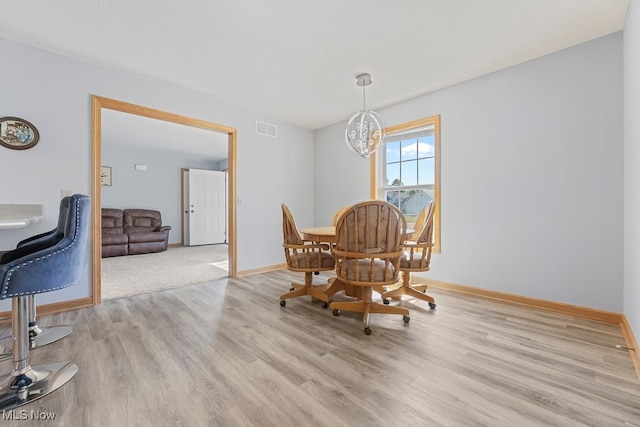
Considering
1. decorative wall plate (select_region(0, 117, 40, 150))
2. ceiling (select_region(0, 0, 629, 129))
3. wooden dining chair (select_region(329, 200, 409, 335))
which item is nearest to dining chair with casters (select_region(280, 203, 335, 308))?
wooden dining chair (select_region(329, 200, 409, 335))

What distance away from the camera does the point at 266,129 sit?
4293mm

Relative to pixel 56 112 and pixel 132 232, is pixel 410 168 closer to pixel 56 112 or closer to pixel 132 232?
pixel 56 112

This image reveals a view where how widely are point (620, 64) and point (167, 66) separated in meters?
4.12

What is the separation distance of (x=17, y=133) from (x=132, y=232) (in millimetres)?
3993

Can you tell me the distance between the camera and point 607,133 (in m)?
2.29

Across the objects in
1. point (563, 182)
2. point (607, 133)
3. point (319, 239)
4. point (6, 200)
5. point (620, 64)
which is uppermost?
point (620, 64)

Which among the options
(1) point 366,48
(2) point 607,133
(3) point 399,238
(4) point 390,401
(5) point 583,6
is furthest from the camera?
(1) point 366,48

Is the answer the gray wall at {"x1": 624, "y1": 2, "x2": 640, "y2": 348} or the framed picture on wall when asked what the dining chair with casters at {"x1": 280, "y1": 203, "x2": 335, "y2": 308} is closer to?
the gray wall at {"x1": 624, "y1": 2, "x2": 640, "y2": 348}

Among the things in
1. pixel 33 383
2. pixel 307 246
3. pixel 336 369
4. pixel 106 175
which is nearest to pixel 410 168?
pixel 307 246

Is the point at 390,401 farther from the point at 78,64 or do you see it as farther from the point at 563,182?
the point at 78,64

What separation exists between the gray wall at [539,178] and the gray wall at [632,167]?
0.15 m

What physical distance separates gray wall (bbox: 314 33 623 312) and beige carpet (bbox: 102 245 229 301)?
3.24 metres

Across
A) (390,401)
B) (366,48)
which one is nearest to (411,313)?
(390,401)

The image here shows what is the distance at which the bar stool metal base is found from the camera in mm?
1318
